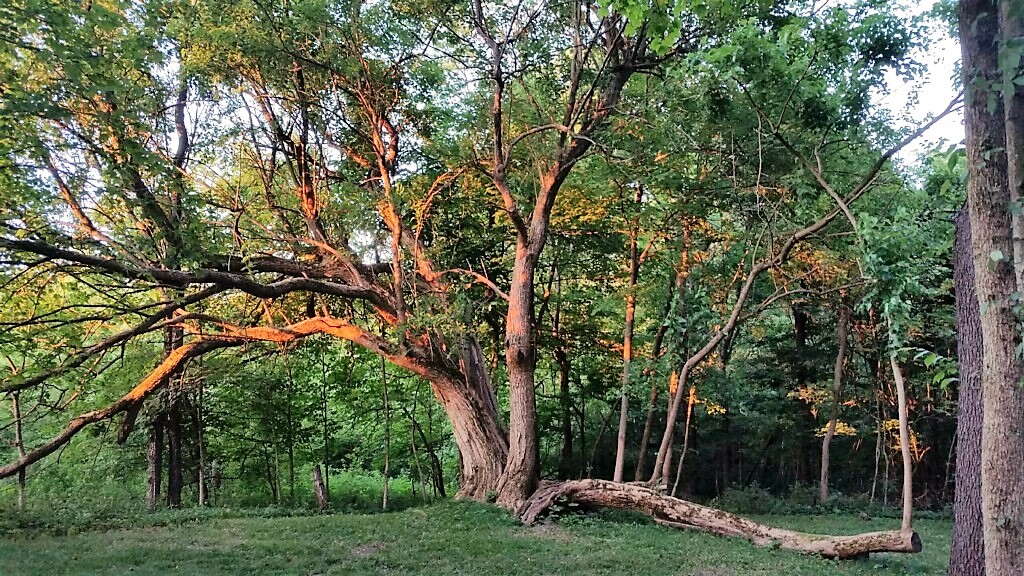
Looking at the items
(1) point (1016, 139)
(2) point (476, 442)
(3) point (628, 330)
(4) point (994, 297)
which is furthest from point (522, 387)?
(1) point (1016, 139)

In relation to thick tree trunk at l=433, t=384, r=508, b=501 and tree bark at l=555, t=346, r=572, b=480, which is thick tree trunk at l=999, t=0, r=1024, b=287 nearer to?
thick tree trunk at l=433, t=384, r=508, b=501

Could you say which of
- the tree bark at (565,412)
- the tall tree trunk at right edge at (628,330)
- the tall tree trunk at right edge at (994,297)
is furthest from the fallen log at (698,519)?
the tree bark at (565,412)

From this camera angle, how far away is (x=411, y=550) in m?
6.37

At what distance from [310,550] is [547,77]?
23.4 feet

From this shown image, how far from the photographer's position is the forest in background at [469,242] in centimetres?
570

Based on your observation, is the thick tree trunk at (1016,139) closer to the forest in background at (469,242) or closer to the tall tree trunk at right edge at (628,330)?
the forest in background at (469,242)

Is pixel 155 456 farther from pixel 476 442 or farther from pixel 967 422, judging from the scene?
pixel 967 422

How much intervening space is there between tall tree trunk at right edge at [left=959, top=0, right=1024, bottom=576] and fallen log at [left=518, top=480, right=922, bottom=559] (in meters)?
4.20

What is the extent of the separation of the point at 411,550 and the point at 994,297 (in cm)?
566

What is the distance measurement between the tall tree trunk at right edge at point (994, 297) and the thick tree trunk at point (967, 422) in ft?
5.02

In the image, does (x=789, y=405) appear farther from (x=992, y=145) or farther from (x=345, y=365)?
(x=992, y=145)

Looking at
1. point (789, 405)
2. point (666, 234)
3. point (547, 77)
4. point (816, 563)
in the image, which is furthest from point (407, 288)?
point (789, 405)

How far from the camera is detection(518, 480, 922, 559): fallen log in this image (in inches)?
254

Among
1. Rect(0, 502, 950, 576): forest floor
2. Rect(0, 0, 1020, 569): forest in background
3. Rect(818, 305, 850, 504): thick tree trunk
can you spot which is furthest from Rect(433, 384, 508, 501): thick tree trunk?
Rect(818, 305, 850, 504): thick tree trunk
